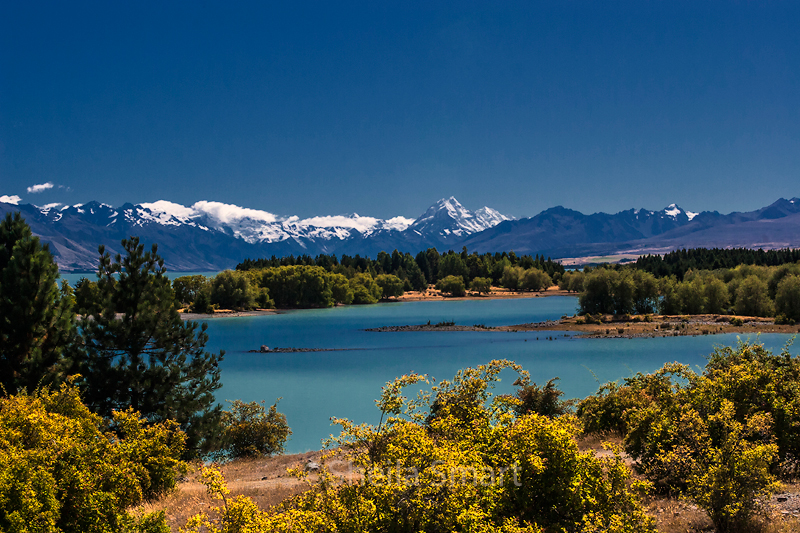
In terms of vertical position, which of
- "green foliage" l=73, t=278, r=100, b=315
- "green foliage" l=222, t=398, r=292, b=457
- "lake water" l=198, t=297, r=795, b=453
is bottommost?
"lake water" l=198, t=297, r=795, b=453

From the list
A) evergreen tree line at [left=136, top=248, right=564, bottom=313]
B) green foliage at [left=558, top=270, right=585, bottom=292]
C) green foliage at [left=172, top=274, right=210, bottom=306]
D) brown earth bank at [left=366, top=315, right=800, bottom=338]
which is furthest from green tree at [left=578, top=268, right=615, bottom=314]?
green foliage at [left=172, top=274, right=210, bottom=306]

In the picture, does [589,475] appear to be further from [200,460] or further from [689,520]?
[200,460]

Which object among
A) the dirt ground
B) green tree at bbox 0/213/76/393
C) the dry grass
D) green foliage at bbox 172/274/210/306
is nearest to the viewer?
the dry grass

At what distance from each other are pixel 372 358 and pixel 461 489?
177 feet

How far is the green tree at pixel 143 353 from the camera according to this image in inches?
818

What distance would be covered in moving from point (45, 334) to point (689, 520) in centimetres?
2003

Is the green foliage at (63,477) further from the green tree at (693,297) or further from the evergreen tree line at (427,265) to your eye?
the evergreen tree line at (427,265)

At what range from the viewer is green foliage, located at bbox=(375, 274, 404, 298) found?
158000mm

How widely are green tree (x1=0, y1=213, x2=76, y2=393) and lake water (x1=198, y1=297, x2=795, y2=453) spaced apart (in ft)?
39.8

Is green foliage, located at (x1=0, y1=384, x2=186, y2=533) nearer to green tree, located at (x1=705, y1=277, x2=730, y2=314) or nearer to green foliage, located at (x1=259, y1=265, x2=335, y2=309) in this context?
green tree, located at (x1=705, y1=277, x2=730, y2=314)

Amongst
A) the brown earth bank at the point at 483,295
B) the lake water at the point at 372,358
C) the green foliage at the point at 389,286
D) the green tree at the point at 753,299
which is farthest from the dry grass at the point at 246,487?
the brown earth bank at the point at 483,295

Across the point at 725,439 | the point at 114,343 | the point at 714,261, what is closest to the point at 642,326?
the point at 714,261

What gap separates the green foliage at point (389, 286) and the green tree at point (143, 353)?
135 m

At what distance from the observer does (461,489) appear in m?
6.89
